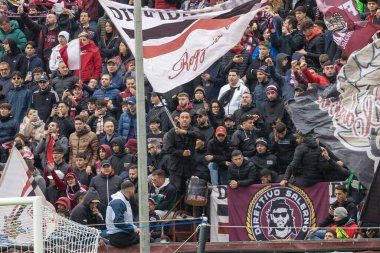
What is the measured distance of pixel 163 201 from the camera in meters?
22.4

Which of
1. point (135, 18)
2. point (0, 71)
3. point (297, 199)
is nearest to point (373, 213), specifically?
point (297, 199)

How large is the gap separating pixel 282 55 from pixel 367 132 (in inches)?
255

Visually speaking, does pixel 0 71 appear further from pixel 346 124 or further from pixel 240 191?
pixel 346 124

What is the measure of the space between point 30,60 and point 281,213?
31.0 feet

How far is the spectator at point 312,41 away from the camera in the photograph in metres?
25.3

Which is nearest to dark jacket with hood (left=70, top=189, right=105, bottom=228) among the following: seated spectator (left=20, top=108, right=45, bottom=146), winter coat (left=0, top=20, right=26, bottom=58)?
seated spectator (left=20, top=108, right=45, bottom=146)

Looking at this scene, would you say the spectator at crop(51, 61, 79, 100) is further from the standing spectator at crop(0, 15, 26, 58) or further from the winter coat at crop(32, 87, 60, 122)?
the standing spectator at crop(0, 15, 26, 58)

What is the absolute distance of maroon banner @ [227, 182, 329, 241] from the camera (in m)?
21.5

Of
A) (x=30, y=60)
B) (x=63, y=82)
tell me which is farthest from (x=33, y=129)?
(x=30, y=60)

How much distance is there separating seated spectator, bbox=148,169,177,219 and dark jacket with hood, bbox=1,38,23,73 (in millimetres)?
7794

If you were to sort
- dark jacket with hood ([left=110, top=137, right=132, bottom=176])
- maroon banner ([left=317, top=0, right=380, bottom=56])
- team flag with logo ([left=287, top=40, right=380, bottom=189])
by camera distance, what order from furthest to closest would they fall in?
dark jacket with hood ([left=110, top=137, right=132, bottom=176]) → maroon banner ([left=317, top=0, right=380, bottom=56]) → team flag with logo ([left=287, top=40, right=380, bottom=189])

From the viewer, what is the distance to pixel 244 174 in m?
22.2

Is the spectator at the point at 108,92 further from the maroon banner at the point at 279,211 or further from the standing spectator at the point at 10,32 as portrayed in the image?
the maroon banner at the point at 279,211

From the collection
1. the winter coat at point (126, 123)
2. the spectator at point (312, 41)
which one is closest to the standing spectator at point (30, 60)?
the winter coat at point (126, 123)
